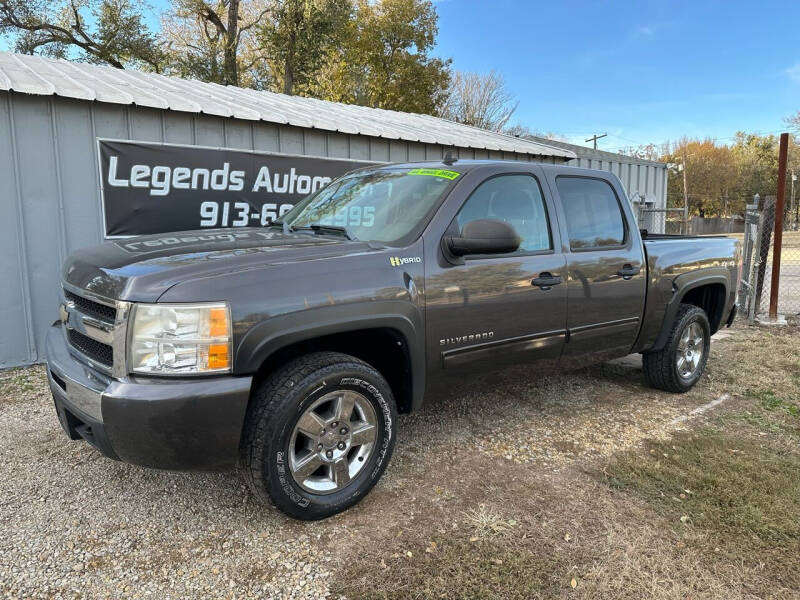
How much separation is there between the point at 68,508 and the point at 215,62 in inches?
908

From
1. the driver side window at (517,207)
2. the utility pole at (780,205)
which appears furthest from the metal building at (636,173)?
the driver side window at (517,207)

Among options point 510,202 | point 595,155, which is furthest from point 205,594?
point 595,155

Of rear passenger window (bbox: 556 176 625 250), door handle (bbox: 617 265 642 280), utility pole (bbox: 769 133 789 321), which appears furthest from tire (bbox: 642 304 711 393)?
utility pole (bbox: 769 133 789 321)

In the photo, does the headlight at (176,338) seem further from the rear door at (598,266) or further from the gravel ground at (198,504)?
the rear door at (598,266)

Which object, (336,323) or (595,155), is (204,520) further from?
(595,155)

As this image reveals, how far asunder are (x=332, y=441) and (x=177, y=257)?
3.82 ft

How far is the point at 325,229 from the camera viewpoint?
348cm

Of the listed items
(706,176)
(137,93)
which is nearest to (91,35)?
(137,93)

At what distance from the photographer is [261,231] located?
142 inches

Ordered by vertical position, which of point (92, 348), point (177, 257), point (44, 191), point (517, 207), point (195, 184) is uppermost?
point (195, 184)

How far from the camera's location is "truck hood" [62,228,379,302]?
2.43 meters

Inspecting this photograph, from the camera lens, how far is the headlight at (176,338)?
2.36 m

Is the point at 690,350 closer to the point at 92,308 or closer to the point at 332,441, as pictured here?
the point at 332,441

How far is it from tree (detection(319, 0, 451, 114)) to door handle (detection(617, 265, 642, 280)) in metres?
26.7
